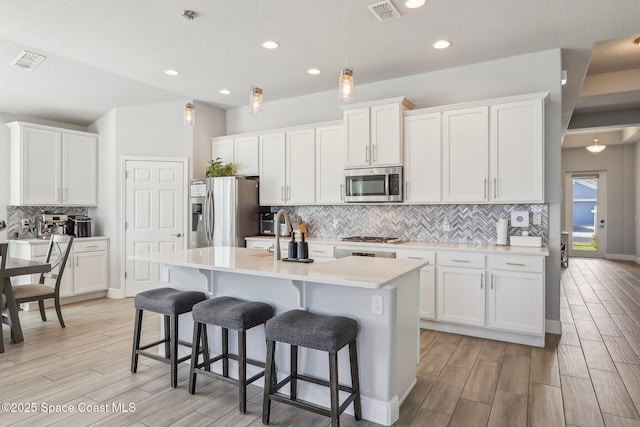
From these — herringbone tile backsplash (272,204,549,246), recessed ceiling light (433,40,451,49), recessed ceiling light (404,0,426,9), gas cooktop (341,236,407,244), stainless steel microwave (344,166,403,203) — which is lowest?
gas cooktop (341,236,407,244)

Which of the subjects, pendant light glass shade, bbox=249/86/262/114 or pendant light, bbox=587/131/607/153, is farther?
pendant light, bbox=587/131/607/153

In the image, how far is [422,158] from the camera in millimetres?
4418

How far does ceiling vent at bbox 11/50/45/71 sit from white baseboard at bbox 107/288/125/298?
3.02 metres

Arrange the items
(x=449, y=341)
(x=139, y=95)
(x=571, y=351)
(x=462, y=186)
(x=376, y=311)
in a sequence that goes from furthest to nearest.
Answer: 1. (x=139, y=95)
2. (x=462, y=186)
3. (x=449, y=341)
4. (x=571, y=351)
5. (x=376, y=311)

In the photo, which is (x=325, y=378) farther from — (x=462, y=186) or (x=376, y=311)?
(x=462, y=186)

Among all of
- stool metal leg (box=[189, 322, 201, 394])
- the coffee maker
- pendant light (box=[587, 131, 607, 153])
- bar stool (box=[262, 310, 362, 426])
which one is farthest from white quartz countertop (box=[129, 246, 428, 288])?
pendant light (box=[587, 131, 607, 153])

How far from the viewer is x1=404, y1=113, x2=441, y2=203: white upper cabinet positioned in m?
4.34

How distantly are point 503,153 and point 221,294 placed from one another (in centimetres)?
309

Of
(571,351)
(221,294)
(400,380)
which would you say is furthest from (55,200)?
(571,351)

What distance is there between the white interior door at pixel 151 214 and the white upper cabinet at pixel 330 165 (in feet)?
6.94

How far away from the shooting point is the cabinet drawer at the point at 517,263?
3.59 meters

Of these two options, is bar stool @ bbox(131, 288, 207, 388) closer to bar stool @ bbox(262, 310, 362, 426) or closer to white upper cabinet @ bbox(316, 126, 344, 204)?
bar stool @ bbox(262, 310, 362, 426)

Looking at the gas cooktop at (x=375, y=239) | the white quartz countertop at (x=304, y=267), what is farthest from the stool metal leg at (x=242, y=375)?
the gas cooktop at (x=375, y=239)

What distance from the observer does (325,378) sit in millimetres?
2559
